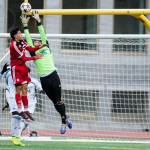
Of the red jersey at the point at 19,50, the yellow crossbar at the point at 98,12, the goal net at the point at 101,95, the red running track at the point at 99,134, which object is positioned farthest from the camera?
the red running track at the point at 99,134

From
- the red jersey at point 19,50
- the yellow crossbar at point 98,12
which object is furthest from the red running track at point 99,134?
the yellow crossbar at point 98,12

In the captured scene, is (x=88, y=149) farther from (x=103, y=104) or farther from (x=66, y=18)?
(x=66, y=18)

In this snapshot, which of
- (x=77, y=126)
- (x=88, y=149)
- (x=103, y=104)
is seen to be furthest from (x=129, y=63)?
(x=88, y=149)

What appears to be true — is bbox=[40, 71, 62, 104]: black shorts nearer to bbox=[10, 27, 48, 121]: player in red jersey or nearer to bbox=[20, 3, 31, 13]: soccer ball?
bbox=[10, 27, 48, 121]: player in red jersey

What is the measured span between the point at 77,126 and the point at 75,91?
157cm

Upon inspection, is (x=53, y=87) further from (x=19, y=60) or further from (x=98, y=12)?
(x=98, y=12)

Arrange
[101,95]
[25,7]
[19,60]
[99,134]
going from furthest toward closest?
[99,134], [101,95], [19,60], [25,7]

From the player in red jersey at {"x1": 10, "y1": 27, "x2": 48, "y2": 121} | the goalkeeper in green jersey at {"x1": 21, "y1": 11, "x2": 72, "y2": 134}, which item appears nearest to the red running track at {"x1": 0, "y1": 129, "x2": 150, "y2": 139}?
the player in red jersey at {"x1": 10, "y1": 27, "x2": 48, "y2": 121}

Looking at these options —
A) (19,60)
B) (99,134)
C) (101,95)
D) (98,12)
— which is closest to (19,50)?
(19,60)

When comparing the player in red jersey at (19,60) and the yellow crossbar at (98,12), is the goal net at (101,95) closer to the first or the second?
the player in red jersey at (19,60)

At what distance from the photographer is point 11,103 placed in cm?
844

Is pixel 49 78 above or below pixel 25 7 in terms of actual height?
below

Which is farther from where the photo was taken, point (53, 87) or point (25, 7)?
point (53, 87)

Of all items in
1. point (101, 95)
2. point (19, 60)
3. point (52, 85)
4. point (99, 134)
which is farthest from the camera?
A: point (99, 134)
